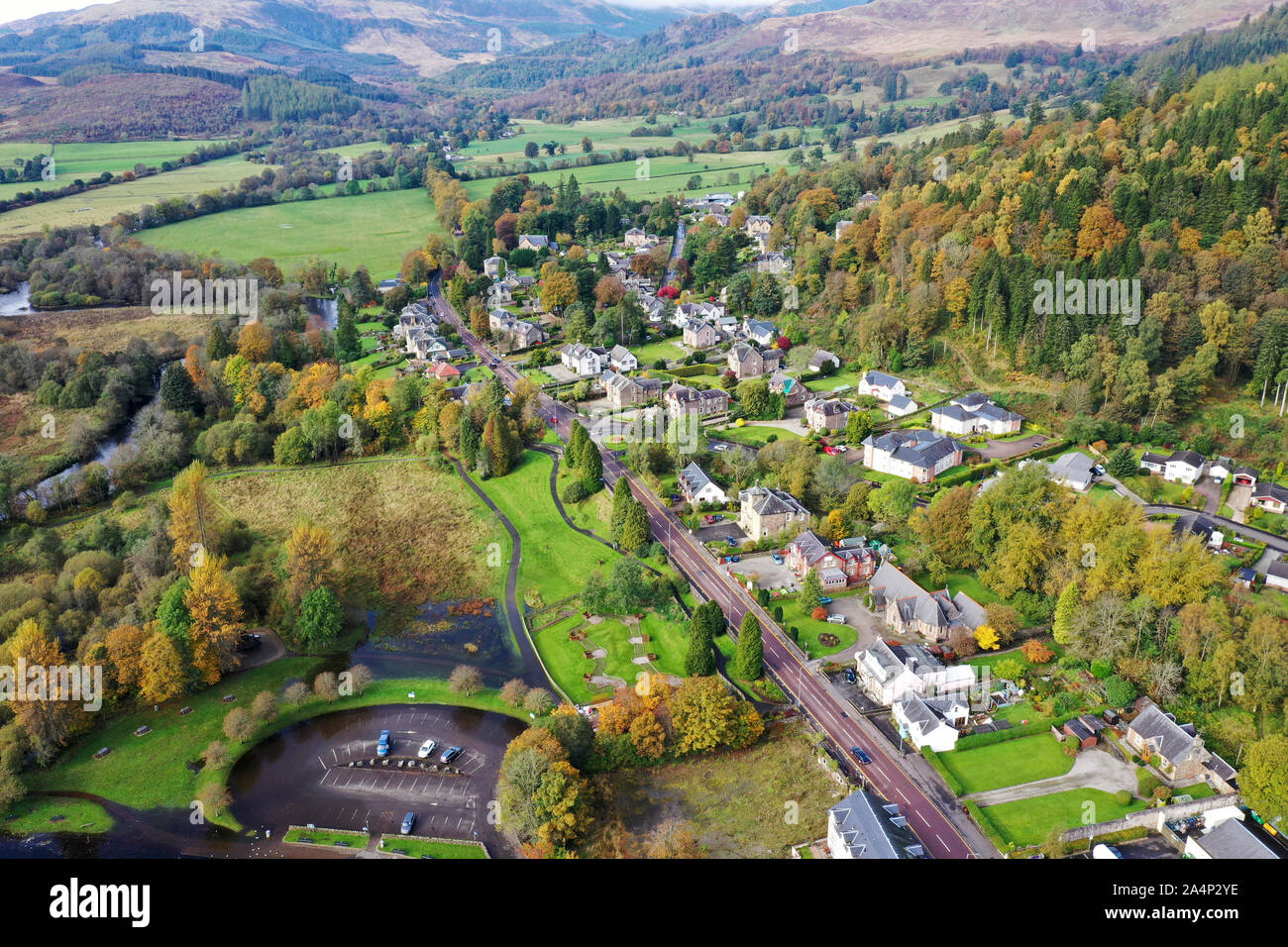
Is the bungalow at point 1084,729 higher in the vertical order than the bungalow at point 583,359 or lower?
lower

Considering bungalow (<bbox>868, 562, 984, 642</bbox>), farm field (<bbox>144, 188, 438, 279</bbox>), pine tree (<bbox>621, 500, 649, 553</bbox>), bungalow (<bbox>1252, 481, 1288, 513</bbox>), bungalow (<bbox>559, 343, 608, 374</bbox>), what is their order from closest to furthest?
1. bungalow (<bbox>868, 562, 984, 642</bbox>)
2. bungalow (<bbox>1252, 481, 1288, 513</bbox>)
3. pine tree (<bbox>621, 500, 649, 553</bbox>)
4. bungalow (<bbox>559, 343, 608, 374</bbox>)
5. farm field (<bbox>144, 188, 438, 279</bbox>)

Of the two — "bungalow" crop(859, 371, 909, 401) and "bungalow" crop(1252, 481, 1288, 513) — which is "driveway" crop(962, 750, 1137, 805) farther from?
"bungalow" crop(859, 371, 909, 401)

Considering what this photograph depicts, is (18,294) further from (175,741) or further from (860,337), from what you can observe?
(860,337)

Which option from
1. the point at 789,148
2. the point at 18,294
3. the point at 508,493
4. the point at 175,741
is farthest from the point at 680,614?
the point at 789,148

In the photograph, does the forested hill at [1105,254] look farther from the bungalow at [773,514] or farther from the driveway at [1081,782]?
the driveway at [1081,782]

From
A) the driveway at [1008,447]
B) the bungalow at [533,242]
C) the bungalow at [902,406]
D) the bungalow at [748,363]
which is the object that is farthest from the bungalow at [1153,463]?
the bungalow at [533,242]

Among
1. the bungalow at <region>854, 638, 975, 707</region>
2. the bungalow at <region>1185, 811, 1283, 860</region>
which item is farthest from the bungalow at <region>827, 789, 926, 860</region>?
the bungalow at <region>1185, 811, 1283, 860</region>

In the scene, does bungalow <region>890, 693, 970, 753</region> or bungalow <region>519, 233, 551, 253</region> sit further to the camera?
bungalow <region>519, 233, 551, 253</region>
